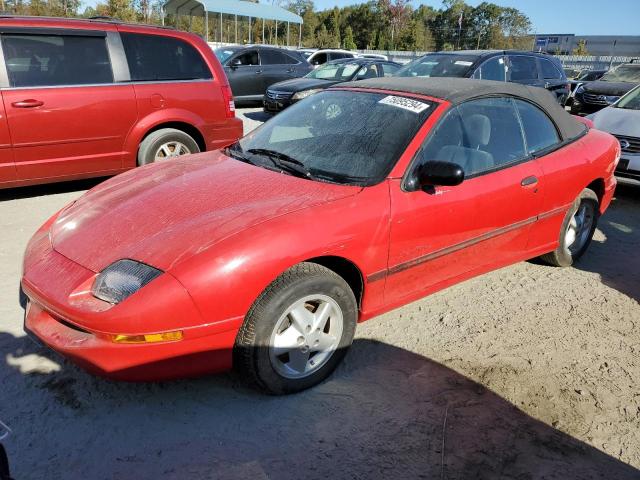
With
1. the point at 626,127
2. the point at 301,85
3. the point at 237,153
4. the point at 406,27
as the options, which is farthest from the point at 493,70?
the point at 406,27

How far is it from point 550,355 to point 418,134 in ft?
5.21

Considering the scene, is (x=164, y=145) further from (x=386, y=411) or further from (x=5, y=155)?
(x=386, y=411)

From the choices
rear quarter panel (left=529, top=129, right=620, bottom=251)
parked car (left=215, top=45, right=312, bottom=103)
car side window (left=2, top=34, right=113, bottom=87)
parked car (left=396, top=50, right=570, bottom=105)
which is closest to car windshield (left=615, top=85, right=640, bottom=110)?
parked car (left=396, top=50, right=570, bottom=105)

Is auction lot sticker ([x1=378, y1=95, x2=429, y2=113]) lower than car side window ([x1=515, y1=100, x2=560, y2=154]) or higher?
higher

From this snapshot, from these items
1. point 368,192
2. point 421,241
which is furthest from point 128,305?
point 421,241

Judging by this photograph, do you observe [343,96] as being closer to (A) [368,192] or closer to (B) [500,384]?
(A) [368,192]

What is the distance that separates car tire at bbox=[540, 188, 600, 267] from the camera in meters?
4.19

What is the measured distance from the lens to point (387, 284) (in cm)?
296

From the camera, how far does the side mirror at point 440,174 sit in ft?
9.34

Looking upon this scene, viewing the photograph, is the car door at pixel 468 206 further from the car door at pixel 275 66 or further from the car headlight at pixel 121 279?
the car door at pixel 275 66

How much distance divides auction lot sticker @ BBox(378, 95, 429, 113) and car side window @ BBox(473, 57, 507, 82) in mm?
5905

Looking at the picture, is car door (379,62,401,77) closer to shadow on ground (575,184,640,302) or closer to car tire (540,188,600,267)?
shadow on ground (575,184,640,302)

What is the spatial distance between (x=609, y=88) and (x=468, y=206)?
38.9 feet

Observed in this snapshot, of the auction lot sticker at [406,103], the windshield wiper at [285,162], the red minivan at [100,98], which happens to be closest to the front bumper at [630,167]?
the auction lot sticker at [406,103]
